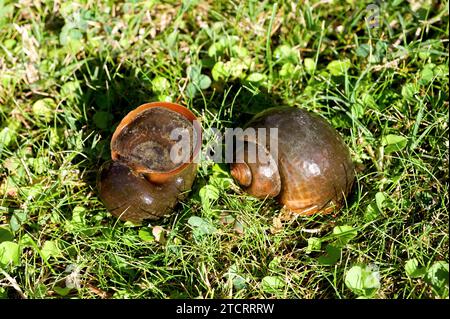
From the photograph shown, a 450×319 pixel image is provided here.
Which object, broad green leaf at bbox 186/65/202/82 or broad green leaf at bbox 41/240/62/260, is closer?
broad green leaf at bbox 41/240/62/260

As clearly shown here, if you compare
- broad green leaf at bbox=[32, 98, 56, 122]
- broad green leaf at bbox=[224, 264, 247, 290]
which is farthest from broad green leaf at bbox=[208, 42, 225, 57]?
broad green leaf at bbox=[224, 264, 247, 290]

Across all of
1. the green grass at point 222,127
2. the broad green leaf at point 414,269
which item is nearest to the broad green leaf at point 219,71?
the green grass at point 222,127

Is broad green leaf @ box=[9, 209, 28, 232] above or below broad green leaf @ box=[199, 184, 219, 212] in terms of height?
below

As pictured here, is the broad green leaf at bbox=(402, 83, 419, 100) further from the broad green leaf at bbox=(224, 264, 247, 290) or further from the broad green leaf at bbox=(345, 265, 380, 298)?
the broad green leaf at bbox=(224, 264, 247, 290)

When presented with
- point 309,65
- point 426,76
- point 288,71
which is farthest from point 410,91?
point 288,71
